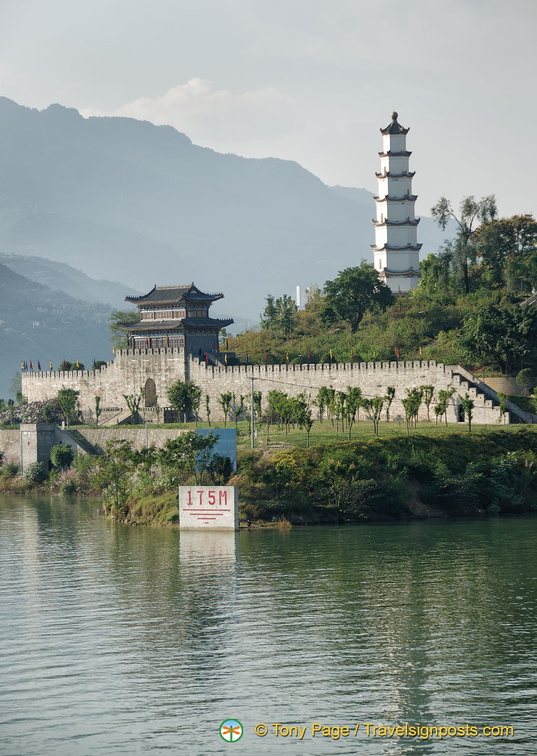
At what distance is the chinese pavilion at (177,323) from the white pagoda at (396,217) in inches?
650

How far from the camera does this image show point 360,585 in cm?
3806

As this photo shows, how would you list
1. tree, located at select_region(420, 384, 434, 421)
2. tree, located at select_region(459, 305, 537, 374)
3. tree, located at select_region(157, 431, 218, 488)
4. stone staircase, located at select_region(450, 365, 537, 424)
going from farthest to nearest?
tree, located at select_region(459, 305, 537, 374) → tree, located at select_region(420, 384, 434, 421) → stone staircase, located at select_region(450, 365, 537, 424) → tree, located at select_region(157, 431, 218, 488)

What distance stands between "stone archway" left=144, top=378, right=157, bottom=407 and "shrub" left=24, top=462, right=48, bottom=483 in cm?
1339

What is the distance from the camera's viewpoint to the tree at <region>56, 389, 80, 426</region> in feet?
→ 297

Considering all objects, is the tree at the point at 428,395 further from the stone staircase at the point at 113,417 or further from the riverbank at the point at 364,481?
the stone staircase at the point at 113,417

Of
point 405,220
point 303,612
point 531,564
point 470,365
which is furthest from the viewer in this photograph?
point 405,220

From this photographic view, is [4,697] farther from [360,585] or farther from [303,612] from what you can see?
[360,585]

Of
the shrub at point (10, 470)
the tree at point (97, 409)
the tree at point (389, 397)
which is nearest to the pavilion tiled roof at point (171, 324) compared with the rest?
the tree at point (97, 409)

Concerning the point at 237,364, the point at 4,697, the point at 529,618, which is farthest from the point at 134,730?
the point at 237,364

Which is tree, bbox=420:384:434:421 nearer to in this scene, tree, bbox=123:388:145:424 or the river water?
the river water

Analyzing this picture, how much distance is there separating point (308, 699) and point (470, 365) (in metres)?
53.3

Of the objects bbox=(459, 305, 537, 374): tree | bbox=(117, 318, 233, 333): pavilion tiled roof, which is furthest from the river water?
bbox=(117, 318, 233, 333): pavilion tiled roof

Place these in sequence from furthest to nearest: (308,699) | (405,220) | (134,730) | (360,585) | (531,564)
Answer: (405,220) < (531,564) < (360,585) < (308,699) < (134,730)

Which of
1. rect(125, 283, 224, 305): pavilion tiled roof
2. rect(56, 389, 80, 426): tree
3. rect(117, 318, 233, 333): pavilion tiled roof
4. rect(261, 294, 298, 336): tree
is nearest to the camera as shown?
rect(117, 318, 233, 333): pavilion tiled roof
